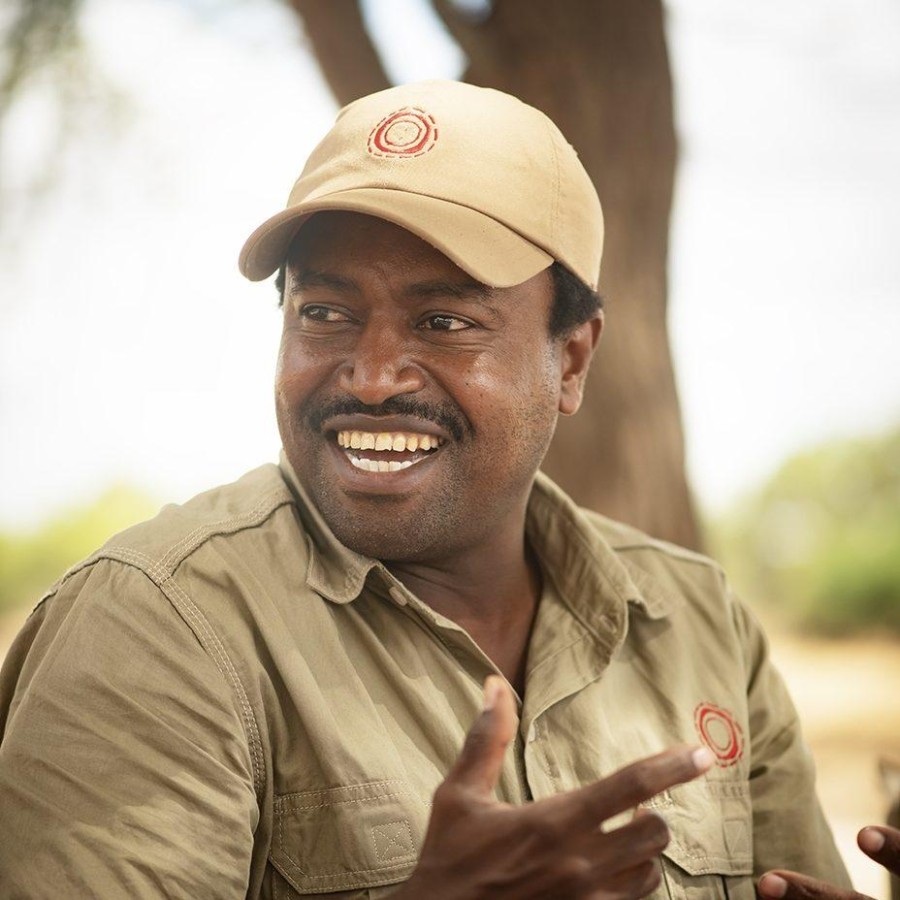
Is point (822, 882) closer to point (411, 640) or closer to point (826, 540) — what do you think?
point (411, 640)

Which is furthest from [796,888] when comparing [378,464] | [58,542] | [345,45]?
[58,542]

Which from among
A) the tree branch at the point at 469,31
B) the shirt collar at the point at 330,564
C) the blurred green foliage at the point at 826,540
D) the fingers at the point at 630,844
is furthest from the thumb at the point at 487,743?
the blurred green foliage at the point at 826,540

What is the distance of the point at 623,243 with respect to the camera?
3734 millimetres

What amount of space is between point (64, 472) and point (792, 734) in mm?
5507

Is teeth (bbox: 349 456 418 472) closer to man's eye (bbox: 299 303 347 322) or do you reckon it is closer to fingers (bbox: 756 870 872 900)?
man's eye (bbox: 299 303 347 322)

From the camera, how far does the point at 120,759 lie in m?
1.68

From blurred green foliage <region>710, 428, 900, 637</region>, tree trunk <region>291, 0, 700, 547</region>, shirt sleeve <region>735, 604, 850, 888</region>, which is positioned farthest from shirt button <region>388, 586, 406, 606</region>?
blurred green foliage <region>710, 428, 900, 637</region>

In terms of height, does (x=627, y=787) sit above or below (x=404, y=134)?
below

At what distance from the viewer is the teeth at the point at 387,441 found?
2023mm

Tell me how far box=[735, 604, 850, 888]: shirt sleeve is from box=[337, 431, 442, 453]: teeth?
871 mm

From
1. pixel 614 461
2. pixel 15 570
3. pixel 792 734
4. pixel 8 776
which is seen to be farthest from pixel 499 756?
pixel 15 570

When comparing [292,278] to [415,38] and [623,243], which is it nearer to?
[623,243]

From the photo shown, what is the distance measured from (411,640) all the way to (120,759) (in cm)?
54

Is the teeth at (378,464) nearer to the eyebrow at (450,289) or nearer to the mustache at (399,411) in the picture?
the mustache at (399,411)
